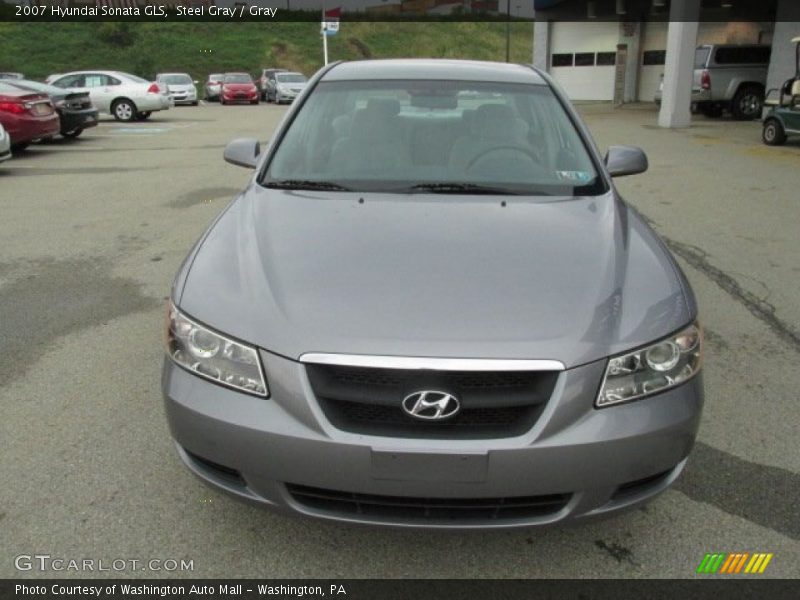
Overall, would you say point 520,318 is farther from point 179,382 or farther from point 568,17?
point 568,17

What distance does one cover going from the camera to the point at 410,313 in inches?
83.9

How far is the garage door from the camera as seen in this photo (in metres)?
30.8

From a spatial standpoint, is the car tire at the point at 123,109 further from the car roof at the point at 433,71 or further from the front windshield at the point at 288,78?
the car roof at the point at 433,71

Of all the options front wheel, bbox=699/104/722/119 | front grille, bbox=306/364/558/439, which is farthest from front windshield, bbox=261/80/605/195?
front wheel, bbox=699/104/722/119

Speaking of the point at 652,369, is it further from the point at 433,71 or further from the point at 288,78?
the point at 288,78

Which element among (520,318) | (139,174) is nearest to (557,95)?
(520,318)

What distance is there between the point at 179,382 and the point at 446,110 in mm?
→ 2022

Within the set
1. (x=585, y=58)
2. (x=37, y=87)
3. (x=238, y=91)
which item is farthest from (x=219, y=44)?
(x=37, y=87)

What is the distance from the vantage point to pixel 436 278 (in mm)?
2336

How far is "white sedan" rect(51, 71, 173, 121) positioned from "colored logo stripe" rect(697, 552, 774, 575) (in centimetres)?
2227

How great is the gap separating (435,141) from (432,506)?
1943 mm

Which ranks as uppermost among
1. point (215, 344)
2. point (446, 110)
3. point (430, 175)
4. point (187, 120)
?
point (446, 110)

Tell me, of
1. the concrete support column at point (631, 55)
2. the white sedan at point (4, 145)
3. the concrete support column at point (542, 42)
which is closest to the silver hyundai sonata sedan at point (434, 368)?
the white sedan at point (4, 145)

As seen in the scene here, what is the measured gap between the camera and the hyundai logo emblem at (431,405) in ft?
6.54
